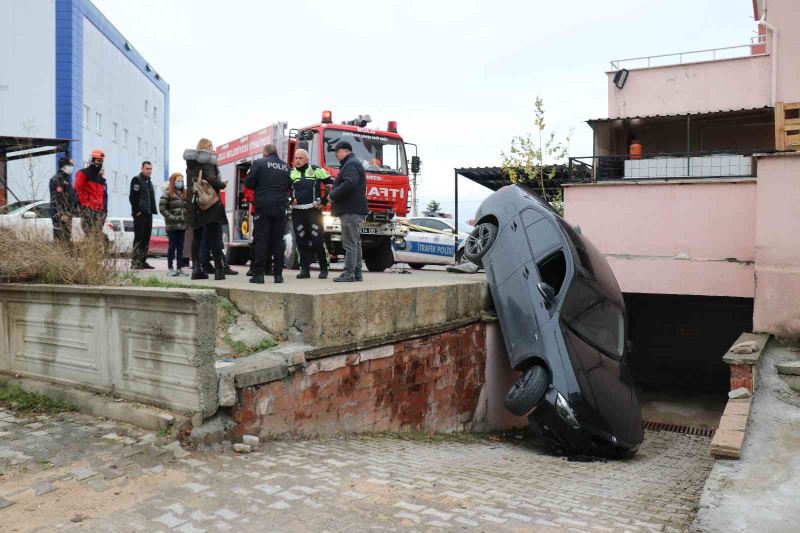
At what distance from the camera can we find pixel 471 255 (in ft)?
30.4

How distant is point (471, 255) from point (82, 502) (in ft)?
20.9

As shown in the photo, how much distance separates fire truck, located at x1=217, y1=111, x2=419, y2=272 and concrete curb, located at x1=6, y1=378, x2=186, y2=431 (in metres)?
5.58

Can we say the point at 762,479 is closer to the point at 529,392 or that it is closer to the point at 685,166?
the point at 529,392

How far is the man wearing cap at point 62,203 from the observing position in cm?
695

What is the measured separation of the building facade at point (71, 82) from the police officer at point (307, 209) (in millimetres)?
16934

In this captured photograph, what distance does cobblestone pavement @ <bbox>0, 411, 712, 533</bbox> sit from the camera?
3.62m

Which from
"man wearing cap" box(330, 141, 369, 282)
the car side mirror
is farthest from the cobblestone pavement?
"man wearing cap" box(330, 141, 369, 282)

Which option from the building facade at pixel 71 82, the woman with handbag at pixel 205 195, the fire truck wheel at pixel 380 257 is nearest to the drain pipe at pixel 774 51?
the fire truck wheel at pixel 380 257

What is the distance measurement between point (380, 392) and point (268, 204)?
2396 millimetres

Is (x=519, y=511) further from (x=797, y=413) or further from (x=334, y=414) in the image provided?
(x=797, y=413)

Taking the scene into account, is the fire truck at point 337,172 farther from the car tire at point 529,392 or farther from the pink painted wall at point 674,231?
the car tire at point 529,392

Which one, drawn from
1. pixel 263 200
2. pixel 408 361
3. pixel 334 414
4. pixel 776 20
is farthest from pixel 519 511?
pixel 776 20

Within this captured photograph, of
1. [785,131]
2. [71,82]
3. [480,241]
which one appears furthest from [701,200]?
[71,82]

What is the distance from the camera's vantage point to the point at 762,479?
4551mm
